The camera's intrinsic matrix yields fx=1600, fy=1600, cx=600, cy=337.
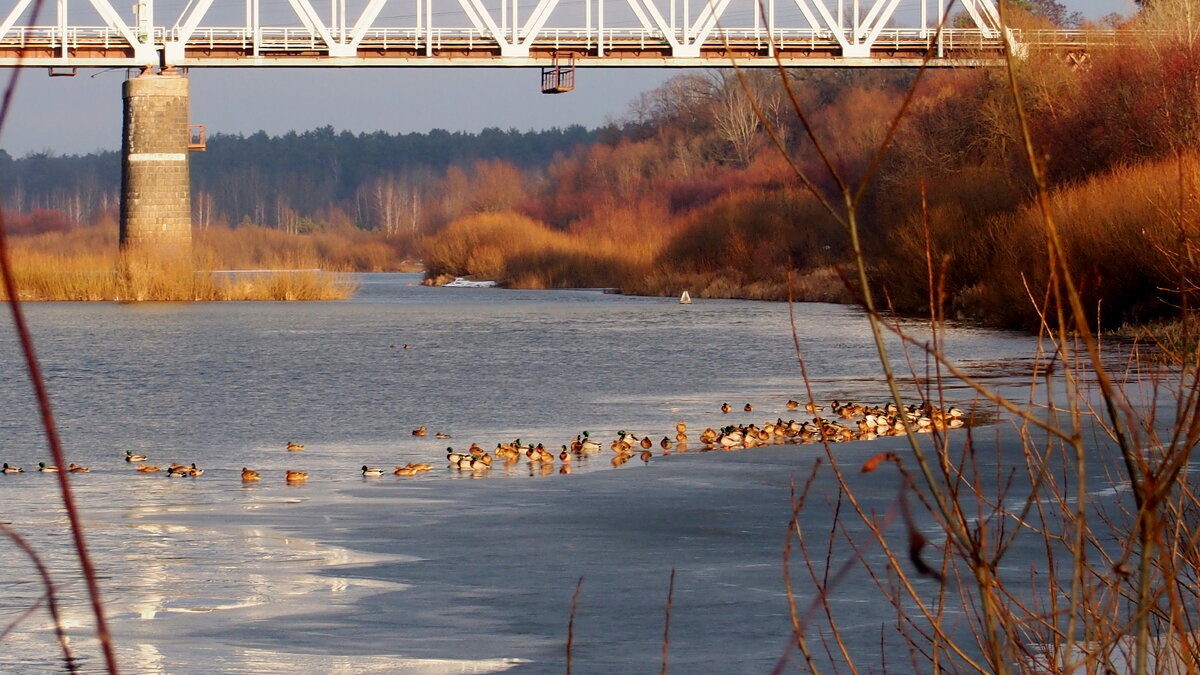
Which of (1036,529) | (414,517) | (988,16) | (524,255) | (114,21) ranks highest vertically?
(114,21)

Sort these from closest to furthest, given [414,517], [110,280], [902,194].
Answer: [414,517]
[902,194]
[110,280]

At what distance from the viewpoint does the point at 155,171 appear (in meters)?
54.4

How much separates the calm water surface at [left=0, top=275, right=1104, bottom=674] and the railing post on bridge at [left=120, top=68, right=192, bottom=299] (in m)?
28.6

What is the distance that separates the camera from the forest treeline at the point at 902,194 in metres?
29.0

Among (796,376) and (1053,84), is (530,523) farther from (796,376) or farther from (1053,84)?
(1053,84)

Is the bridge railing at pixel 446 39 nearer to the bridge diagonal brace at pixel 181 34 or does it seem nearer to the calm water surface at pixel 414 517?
the bridge diagonal brace at pixel 181 34

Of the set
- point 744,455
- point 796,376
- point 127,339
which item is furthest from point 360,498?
point 127,339

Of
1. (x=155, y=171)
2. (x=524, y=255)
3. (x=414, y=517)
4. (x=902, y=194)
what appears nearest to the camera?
(x=414, y=517)

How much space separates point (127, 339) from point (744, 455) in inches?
846

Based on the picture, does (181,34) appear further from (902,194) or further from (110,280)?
(902,194)

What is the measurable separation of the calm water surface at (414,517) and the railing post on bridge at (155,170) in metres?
28.6

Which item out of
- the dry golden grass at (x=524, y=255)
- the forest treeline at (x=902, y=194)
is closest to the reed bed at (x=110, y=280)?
the forest treeline at (x=902, y=194)

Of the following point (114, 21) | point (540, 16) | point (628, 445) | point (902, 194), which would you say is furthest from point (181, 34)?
point (628, 445)

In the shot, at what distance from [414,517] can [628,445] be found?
371 cm
